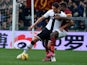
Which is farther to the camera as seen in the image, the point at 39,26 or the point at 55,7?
the point at 39,26

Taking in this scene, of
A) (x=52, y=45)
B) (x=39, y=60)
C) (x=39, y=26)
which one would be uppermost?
(x=52, y=45)

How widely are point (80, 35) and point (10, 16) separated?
4087 mm

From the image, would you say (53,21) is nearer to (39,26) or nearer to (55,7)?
(55,7)

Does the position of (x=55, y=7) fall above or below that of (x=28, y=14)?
above

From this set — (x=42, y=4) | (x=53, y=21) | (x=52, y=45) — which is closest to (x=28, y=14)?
(x=42, y=4)

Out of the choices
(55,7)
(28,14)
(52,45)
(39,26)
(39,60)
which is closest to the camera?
(55,7)

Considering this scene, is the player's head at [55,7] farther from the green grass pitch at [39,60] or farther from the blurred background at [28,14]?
the blurred background at [28,14]

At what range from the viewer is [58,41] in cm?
2247

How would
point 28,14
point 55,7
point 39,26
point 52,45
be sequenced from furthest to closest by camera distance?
1. point 28,14
2. point 39,26
3. point 52,45
4. point 55,7

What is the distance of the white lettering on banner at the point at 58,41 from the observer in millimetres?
22438

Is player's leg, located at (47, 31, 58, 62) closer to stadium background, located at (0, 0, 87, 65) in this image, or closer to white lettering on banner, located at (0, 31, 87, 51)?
stadium background, located at (0, 0, 87, 65)

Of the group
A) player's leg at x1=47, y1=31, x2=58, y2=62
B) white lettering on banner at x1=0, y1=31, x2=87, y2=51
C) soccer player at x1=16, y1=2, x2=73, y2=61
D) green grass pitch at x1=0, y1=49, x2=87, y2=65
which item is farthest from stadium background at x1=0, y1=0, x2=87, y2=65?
player's leg at x1=47, y1=31, x2=58, y2=62

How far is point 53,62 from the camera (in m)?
14.0

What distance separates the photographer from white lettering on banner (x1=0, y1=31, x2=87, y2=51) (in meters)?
22.4
